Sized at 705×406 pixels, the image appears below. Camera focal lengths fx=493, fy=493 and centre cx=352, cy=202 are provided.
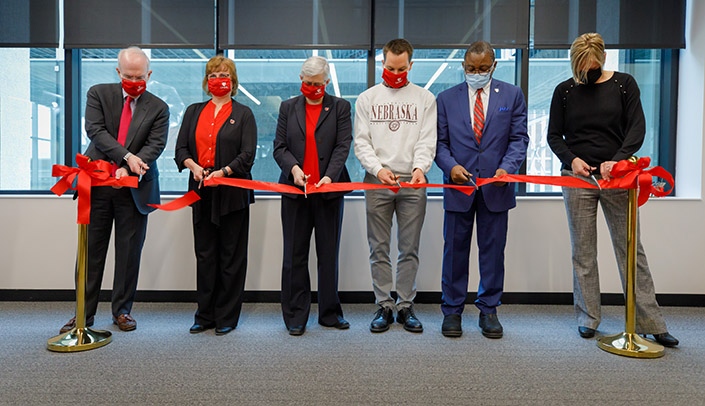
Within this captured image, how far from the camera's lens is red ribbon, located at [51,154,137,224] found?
253 cm

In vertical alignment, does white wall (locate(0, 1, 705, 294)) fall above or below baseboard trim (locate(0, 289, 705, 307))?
above

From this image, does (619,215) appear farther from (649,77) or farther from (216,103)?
(216,103)

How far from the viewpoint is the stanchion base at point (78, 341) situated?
8.07 feet

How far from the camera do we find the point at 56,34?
3686 millimetres

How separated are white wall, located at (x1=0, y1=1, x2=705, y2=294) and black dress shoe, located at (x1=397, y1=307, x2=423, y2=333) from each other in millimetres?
730

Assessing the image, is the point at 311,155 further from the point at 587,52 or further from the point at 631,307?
the point at 631,307

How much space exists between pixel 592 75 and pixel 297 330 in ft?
7.01

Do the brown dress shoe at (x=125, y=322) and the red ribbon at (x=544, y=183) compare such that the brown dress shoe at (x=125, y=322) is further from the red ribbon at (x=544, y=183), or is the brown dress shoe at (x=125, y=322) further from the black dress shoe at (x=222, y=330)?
the red ribbon at (x=544, y=183)

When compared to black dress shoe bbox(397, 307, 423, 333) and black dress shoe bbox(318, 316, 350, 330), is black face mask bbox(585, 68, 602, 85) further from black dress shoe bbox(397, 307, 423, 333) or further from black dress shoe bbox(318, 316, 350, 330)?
black dress shoe bbox(318, 316, 350, 330)

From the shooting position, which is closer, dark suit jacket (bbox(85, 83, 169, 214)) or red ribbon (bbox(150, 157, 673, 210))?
red ribbon (bbox(150, 157, 673, 210))

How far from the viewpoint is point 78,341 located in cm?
250

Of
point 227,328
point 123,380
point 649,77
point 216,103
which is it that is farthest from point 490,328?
point 649,77

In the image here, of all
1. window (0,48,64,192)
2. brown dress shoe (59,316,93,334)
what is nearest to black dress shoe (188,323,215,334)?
brown dress shoe (59,316,93,334)

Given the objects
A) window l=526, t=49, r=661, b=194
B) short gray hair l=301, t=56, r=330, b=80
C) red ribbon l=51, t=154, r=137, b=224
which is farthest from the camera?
window l=526, t=49, r=661, b=194
